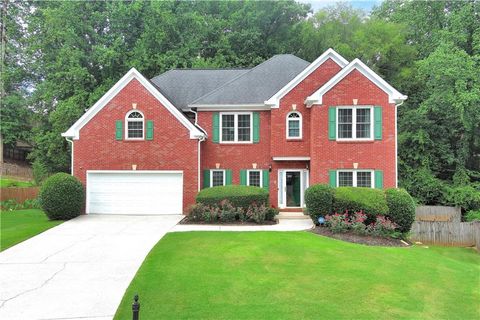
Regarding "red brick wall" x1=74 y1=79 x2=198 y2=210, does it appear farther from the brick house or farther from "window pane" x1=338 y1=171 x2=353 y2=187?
"window pane" x1=338 y1=171 x2=353 y2=187

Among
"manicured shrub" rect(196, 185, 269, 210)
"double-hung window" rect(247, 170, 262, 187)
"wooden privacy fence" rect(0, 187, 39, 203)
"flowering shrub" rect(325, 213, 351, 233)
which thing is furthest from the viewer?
"wooden privacy fence" rect(0, 187, 39, 203)

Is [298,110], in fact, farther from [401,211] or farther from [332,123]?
[401,211]

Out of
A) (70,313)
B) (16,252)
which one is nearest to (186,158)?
(16,252)

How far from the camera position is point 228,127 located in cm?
1981

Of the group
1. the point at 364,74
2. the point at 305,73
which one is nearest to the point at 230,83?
the point at 305,73

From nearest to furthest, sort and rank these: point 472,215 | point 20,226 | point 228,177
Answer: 1. point 20,226
2. point 228,177
3. point 472,215

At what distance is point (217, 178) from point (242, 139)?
96.2 inches

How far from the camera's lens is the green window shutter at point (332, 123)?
1727 cm

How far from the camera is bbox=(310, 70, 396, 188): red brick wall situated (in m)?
17.2

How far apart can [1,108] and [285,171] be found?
3599 cm

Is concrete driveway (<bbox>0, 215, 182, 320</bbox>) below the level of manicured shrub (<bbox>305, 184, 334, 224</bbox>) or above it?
below

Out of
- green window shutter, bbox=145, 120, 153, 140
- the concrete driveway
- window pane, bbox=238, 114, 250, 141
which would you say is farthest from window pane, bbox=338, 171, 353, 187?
green window shutter, bbox=145, 120, 153, 140

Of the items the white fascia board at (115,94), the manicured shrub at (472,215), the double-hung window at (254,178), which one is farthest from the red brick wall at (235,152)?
the manicured shrub at (472,215)

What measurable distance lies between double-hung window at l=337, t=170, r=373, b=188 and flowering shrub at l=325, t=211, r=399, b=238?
12.3 feet
